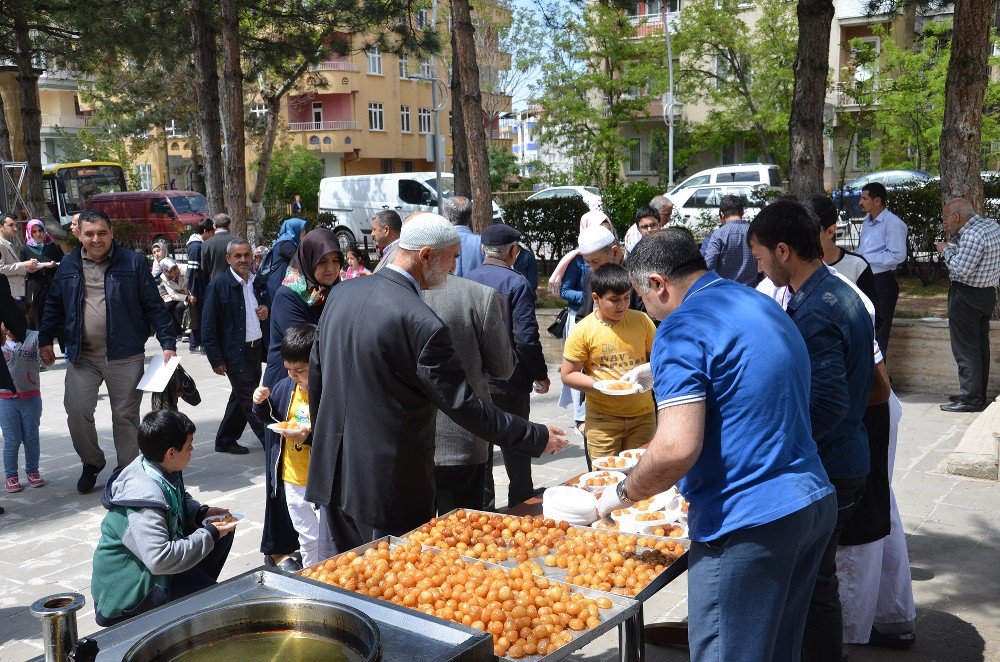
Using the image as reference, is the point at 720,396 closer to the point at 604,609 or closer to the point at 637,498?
the point at 637,498

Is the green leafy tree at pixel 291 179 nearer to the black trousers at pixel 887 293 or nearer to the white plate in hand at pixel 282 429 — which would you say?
the black trousers at pixel 887 293

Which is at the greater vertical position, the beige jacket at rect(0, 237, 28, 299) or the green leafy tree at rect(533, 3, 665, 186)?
the green leafy tree at rect(533, 3, 665, 186)

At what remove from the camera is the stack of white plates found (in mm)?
3744

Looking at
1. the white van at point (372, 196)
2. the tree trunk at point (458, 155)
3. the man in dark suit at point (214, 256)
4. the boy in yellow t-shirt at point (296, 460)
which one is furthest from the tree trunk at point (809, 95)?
the white van at point (372, 196)

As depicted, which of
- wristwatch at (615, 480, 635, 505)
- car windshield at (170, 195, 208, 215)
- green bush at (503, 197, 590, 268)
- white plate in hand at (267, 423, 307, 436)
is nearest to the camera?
wristwatch at (615, 480, 635, 505)

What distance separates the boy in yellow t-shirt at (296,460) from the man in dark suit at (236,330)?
3.21 metres

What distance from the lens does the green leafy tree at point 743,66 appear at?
34.5m

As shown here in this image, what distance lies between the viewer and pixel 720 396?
273 centimetres

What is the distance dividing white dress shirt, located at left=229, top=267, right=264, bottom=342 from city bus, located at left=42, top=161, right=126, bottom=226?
31294mm

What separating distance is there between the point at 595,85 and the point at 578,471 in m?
31.8

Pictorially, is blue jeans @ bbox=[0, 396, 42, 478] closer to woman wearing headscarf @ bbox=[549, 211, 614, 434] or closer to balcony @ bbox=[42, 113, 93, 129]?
woman wearing headscarf @ bbox=[549, 211, 614, 434]

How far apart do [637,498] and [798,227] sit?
3.93 feet

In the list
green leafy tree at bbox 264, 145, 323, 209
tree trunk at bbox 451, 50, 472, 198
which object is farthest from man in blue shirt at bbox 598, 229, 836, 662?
green leafy tree at bbox 264, 145, 323, 209

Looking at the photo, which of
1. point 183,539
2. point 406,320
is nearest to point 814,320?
point 406,320
